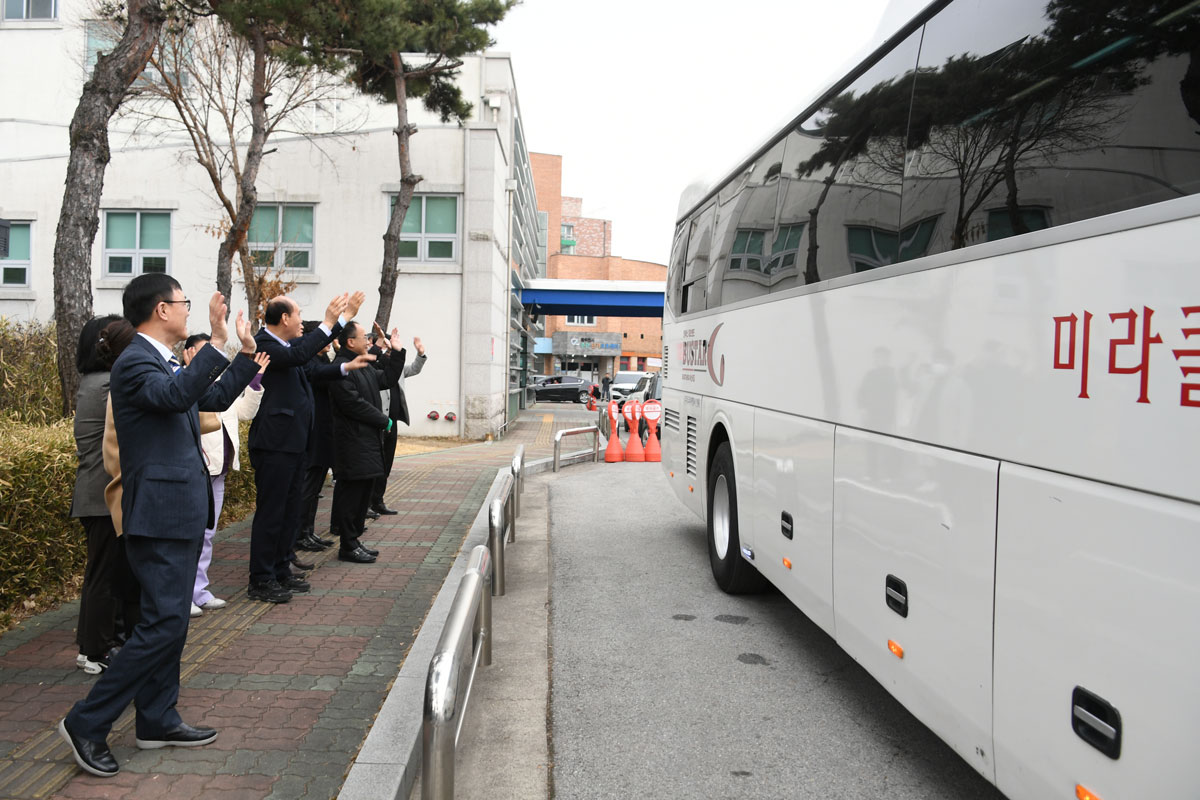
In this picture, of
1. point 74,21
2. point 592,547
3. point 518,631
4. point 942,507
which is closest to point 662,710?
point 518,631

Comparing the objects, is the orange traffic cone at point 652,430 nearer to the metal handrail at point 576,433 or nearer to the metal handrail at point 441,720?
the metal handrail at point 576,433

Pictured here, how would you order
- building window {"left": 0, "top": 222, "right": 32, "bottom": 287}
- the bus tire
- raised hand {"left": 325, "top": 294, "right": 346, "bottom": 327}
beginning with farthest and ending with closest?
building window {"left": 0, "top": 222, "right": 32, "bottom": 287} < the bus tire < raised hand {"left": 325, "top": 294, "right": 346, "bottom": 327}

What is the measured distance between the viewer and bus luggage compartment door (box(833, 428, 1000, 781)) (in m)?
3.26

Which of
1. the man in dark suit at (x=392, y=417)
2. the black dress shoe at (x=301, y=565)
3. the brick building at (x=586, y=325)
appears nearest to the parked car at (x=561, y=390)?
the brick building at (x=586, y=325)

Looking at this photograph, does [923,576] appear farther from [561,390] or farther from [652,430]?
[561,390]

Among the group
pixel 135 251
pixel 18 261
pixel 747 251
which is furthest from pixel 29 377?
pixel 18 261

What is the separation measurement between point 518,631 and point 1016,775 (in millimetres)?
3849

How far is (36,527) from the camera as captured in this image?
6051 mm

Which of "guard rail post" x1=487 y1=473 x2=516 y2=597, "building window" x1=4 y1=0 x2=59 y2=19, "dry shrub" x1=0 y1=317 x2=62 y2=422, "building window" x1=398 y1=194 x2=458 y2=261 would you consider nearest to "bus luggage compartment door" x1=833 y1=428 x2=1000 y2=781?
"guard rail post" x1=487 y1=473 x2=516 y2=597

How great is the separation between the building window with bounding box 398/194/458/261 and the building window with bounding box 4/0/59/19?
1473 centimetres

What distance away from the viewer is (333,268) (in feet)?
72.7

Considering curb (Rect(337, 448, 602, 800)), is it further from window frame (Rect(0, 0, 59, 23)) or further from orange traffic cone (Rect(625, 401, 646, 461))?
window frame (Rect(0, 0, 59, 23))

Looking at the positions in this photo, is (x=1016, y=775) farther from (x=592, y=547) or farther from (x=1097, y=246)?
(x=592, y=547)

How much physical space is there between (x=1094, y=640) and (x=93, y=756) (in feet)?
12.4
